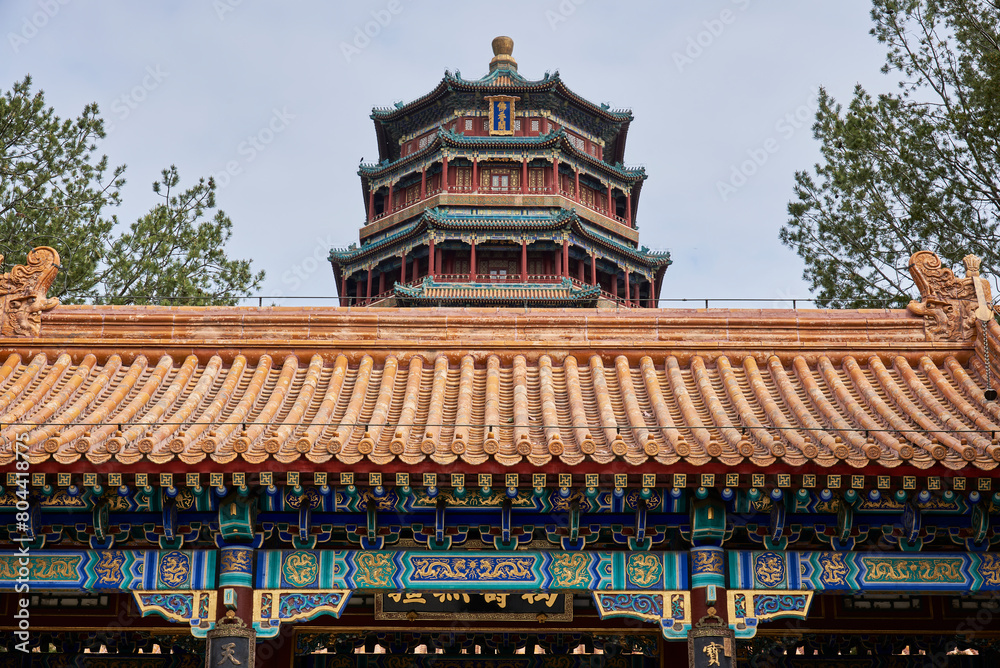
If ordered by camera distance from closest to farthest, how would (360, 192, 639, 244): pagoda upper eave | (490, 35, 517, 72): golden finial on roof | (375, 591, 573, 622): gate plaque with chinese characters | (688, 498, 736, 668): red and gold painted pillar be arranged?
(688, 498, 736, 668): red and gold painted pillar
(375, 591, 573, 622): gate plaque with chinese characters
(360, 192, 639, 244): pagoda upper eave
(490, 35, 517, 72): golden finial on roof

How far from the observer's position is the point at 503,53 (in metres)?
33.8

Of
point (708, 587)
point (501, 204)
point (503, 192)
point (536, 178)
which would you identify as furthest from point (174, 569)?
point (536, 178)

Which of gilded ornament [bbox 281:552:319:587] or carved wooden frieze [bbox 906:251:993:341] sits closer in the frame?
gilded ornament [bbox 281:552:319:587]

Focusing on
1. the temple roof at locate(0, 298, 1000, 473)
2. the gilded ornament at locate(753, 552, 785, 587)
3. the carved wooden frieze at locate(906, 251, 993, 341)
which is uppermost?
the carved wooden frieze at locate(906, 251, 993, 341)

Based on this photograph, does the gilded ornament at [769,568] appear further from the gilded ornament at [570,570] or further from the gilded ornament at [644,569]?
the gilded ornament at [570,570]

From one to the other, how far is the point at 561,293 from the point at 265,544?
2177 cm

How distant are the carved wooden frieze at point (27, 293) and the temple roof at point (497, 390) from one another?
13 cm

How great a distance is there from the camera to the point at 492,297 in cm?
2939

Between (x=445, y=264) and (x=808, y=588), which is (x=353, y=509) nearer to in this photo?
(x=808, y=588)

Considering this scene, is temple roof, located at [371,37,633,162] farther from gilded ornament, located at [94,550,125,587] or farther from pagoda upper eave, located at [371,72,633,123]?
gilded ornament, located at [94,550,125,587]

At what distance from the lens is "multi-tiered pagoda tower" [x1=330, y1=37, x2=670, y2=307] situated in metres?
30.1

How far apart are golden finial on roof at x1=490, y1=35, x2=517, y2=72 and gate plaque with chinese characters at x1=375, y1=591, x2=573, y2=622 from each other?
26541 millimetres

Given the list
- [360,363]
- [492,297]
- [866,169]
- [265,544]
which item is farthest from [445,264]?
[265,544]

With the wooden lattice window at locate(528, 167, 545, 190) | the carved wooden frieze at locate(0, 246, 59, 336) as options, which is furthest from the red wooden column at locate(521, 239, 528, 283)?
the carved wooden frieze at locate(0, 246, 59, 336)
